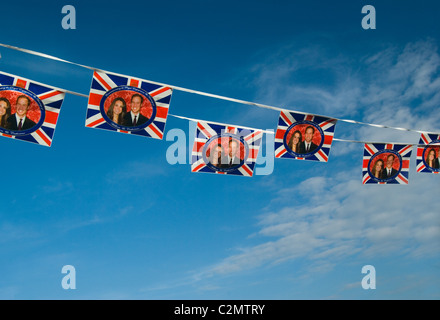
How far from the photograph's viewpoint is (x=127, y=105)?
976cm

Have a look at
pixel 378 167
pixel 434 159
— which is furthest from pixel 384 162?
pixel 434 159

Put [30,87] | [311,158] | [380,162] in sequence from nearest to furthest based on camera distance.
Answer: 1. [30,87]
2. [311,158]
3. [380,162]

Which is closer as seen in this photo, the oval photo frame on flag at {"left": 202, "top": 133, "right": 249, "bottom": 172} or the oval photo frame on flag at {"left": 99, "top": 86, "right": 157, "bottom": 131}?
the oval photo frame on flag at {"left": 99, "top": 86, "right": 157, "bottom": 131}

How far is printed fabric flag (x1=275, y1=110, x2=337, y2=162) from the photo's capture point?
38.8 ft

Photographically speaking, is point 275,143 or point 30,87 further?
point 275,143

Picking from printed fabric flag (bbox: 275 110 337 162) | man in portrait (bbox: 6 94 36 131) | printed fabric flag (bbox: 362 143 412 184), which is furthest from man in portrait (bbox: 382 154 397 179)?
man in portrait (bbox: 6 94 36 131)

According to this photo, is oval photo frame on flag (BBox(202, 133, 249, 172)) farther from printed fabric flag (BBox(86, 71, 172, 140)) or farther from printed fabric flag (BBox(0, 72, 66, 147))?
printed fabric flag (BBox(0, 72, 66, 147))

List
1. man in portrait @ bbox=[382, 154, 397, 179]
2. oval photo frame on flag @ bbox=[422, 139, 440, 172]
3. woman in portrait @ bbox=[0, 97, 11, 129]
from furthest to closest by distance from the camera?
oval photo frame on flag @ bbox=[422, 139, 440, 172] → man in portrait @ bbox=[382, 154, 397, 179] → woman in portrait @ bbox=[0, 97, 11, 129]

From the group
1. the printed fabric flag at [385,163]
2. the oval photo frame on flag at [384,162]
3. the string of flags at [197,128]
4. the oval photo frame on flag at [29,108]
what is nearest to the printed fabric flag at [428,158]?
the string of flags at [197,128]

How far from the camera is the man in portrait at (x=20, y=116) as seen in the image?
9281 mm
